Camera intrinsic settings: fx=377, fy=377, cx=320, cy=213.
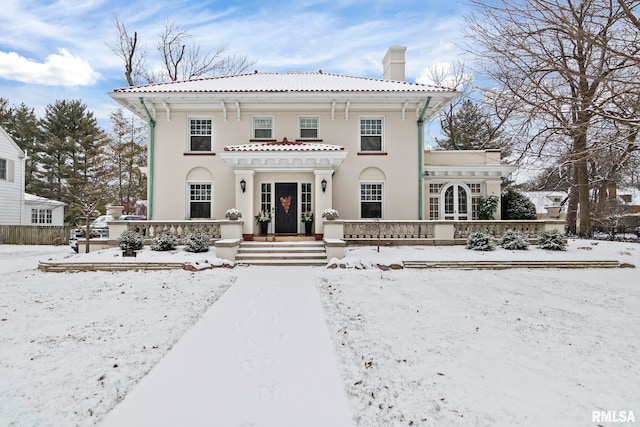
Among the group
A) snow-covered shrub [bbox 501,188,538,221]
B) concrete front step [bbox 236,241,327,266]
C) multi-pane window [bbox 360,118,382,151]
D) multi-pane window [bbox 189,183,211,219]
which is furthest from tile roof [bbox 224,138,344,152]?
snow-covered shrub [bbox 501,188,538,221]

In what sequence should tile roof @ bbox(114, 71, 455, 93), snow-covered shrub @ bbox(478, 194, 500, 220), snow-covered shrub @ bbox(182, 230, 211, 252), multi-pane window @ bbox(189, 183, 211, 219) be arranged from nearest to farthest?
1. snow-covered shrub @ bbox(182, 230, 211, 252)
2. tile roof @ bbox(114, 71, 455, 93)
3. snow-covered shrub @ bbox(478, 194, 500, 220)
4. multi-pane window @ bbox(189, 183, 211, 219)

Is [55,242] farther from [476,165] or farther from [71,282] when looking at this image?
[476,165]

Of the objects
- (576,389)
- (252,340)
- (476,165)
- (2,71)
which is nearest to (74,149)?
(2,71)

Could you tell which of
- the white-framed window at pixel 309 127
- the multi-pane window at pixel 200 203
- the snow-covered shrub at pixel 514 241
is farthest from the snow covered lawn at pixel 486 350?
the white-framed window at pixel 309 127

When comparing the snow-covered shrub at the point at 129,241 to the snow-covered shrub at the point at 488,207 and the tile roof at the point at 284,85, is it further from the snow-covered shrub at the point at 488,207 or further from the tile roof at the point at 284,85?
the snow-covered shrub at the point at 488,207

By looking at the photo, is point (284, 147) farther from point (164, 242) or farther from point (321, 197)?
point (164, 242)

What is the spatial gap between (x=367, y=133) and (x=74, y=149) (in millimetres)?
32378

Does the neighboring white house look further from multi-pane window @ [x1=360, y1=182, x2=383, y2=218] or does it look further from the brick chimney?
the brick chimney

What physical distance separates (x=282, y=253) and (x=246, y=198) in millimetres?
3000

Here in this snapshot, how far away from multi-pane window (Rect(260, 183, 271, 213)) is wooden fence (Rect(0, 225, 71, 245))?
14.5 m

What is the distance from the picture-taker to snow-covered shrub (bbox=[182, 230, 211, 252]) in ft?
41.8

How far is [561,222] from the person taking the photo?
46.5ft

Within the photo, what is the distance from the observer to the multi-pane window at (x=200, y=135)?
16766 millimetres

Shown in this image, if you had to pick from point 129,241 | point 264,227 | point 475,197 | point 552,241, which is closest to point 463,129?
point 475,197
